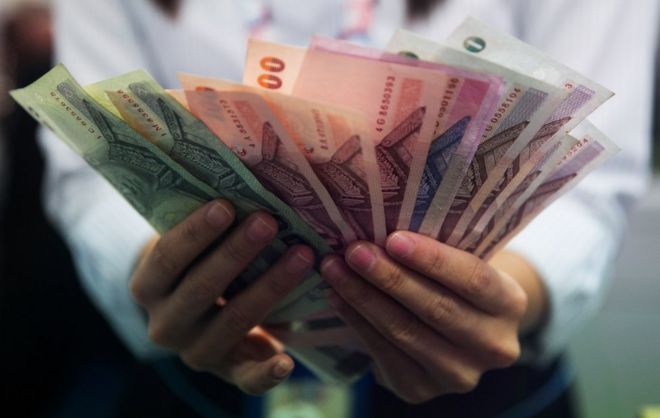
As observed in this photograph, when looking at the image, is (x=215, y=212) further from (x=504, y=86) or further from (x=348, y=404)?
(x=348, y=404)

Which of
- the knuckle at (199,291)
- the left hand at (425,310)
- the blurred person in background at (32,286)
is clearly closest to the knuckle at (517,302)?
the left hand at (425,310)

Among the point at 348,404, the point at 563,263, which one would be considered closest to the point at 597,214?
the point at 563,263

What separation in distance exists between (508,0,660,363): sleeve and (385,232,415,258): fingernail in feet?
0.92

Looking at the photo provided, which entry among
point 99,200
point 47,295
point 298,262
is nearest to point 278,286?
point 298,262

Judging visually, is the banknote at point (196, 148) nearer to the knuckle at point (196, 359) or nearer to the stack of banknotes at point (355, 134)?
the stack of banknotes at point (355, 134)

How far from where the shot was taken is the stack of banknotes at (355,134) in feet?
1.15

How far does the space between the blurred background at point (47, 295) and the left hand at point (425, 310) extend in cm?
35

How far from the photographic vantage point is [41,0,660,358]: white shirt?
65 centimetres

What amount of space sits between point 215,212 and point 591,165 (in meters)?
0.25

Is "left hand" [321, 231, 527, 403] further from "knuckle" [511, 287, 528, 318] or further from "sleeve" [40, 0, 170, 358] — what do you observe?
"sleeve" [40, 0, 170, 358]

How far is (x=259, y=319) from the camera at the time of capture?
48cm

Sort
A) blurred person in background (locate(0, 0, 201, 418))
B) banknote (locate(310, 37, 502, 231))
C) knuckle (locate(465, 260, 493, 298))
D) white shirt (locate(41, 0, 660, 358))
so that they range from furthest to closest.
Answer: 1. blurred person in background (locate(0, 0, 201, 418))
2. white shirt (locate(41, 0, 660, 358))
3. knuckle (locate(465, 260, 493, 298))
4. banknote (locate(310, 37, 502, 231))

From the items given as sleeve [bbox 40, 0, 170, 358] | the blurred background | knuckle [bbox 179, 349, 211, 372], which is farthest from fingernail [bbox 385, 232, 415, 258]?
the blurred background

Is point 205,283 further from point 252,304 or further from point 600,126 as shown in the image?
point 600,126
